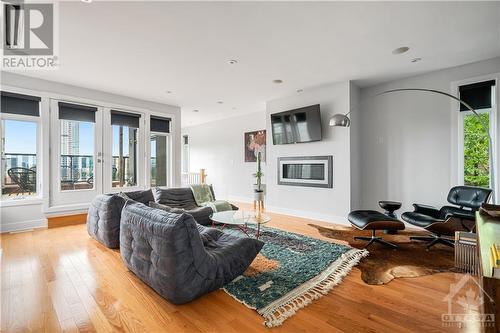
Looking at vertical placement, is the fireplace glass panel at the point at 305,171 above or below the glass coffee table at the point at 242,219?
above

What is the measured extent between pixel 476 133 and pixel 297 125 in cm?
287

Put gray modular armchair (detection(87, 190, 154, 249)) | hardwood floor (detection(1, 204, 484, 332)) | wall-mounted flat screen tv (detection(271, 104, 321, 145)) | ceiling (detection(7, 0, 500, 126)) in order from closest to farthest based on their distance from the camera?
hardwood floor (detection(1, 204, 484, 332)) → ceiling (detection(7, 0, 500, 126)) → gray modular armchair (detection(87, 190, 154, 249)) → wall-mounted flat screen tv (detection(271, 104, 321, 145))

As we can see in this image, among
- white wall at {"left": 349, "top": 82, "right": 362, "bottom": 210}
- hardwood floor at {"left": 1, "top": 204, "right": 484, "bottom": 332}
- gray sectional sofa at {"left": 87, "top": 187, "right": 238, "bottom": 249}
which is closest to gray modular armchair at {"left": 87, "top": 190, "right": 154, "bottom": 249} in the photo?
gray sectional sofa at {"left": 87, "top": 187, "right": 238, "bottom": 249}

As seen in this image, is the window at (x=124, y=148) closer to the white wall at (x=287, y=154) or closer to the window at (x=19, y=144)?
the window at (x=19, y=144)

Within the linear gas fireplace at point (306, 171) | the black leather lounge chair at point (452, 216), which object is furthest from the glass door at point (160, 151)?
the black leather lounge chair at point (452, 216)

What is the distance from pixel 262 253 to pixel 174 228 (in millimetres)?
1474

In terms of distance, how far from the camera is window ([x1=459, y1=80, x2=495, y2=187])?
11.5ft

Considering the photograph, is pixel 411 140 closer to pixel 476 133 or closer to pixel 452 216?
pixel 476 133

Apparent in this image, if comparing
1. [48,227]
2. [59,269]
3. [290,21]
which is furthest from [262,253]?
[48,227]

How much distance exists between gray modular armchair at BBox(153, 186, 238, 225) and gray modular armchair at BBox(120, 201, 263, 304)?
4.87 feet

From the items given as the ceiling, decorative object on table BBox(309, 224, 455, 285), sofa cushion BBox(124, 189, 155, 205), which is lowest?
decorative object on table BBox(309, 224, 455, 285)

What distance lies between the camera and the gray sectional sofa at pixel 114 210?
303cm

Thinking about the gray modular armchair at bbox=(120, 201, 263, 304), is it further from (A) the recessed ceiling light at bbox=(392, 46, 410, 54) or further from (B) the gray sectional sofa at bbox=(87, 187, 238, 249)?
(A) the recessed ceiling light at bbox=(392, 46, 410, 54)

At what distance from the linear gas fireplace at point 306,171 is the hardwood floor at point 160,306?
246cm
